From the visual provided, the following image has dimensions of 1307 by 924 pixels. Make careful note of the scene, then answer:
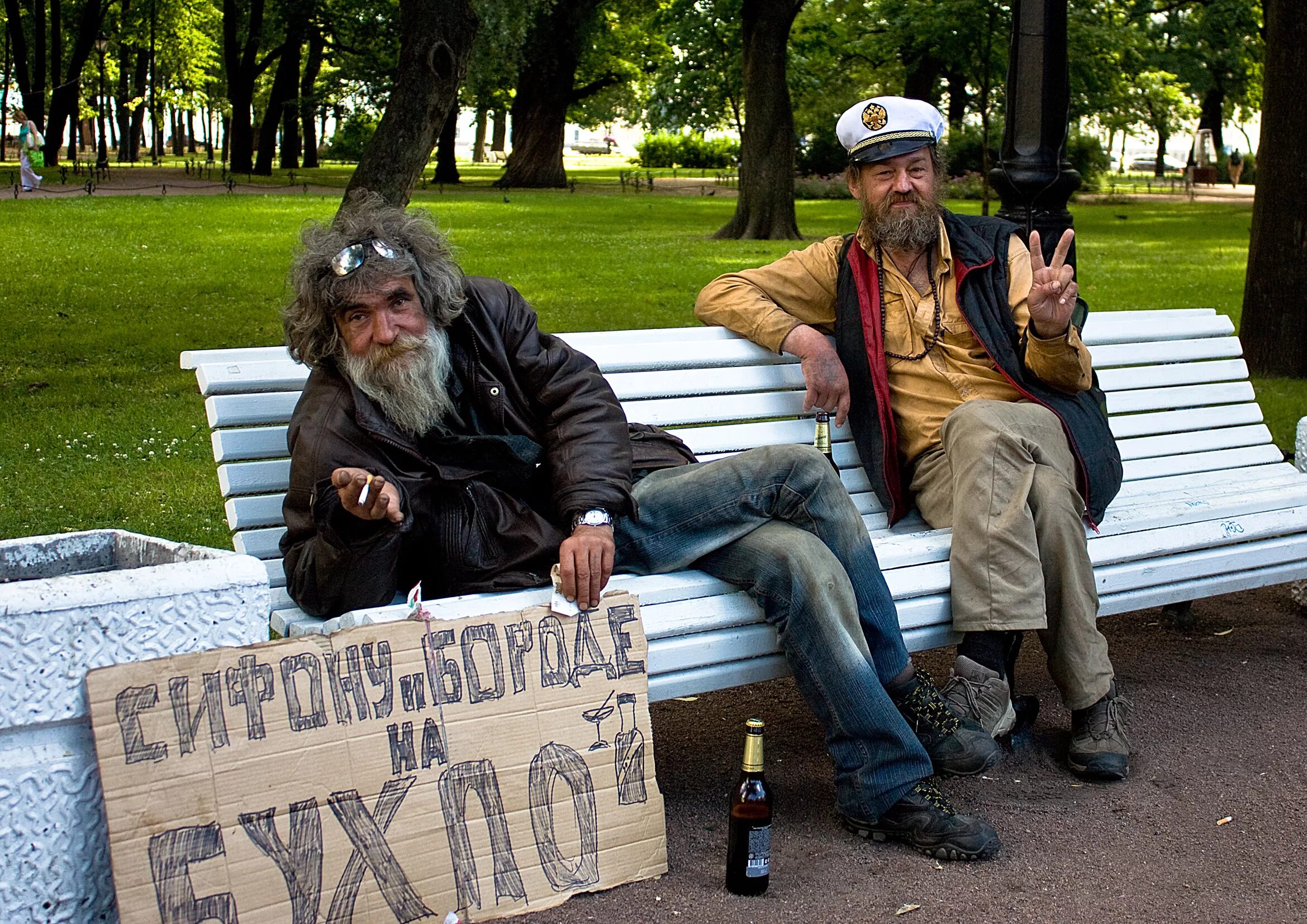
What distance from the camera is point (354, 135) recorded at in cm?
4844

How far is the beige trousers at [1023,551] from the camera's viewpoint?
Answer: 12.6 ft

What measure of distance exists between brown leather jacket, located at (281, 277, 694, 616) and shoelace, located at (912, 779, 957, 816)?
976 mm

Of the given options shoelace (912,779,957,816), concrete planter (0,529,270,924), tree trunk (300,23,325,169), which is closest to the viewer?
concrete planter (0,529,270,924)

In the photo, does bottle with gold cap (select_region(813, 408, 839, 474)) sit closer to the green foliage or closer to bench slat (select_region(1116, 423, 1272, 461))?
bench slat (select_region(1116, 423, 1272, 461))

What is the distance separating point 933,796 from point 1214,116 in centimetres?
4904

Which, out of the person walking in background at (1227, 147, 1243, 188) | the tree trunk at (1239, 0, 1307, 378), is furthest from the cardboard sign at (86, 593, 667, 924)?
the person walking in background at (1227, 147, 1243, 188)

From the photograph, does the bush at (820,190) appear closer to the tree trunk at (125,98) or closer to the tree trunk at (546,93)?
the tree trunk at (546,93)

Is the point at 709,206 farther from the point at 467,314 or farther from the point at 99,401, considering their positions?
the point at 467,314

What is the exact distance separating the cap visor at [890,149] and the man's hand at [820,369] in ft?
1.83

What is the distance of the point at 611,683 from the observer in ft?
10.9

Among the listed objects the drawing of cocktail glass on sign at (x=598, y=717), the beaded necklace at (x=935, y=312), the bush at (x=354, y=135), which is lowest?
the drawing of cocktail glass on sign at (x=598, y=717)

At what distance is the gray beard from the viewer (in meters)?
3.47

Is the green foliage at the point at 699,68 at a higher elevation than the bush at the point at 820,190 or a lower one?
higher

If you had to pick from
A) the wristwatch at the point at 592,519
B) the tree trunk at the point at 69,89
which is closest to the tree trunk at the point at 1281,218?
the wristwatch at the point at 592,519
